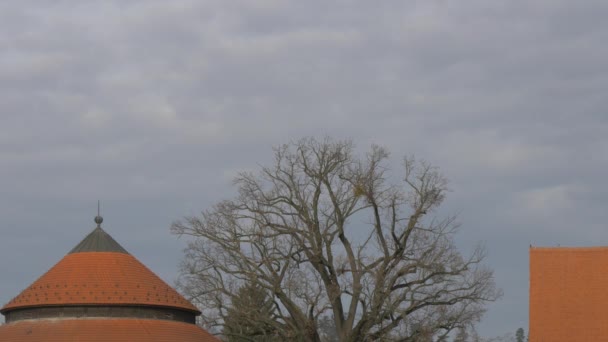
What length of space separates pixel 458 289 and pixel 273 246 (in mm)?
8267

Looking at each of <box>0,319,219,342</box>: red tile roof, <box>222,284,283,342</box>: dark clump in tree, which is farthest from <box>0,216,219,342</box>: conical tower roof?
<box>222,284,283,342</box>: dark clump in tree

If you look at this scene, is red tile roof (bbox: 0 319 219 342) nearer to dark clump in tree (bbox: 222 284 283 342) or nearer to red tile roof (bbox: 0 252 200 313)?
red tile roof (bbox: 0 252 200 313)

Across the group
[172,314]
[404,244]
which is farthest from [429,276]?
[172,314]

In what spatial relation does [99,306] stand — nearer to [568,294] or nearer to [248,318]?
[248,318]

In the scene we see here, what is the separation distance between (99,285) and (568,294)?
957 inches

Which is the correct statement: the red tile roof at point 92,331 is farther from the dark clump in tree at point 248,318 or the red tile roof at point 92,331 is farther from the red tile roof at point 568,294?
the red tile roof at point 568,294

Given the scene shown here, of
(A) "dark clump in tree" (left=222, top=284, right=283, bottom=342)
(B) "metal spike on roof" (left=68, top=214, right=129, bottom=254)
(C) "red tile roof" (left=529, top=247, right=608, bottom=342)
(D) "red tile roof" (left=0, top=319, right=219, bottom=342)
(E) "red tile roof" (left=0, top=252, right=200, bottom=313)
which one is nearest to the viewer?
(D) "red tile roof" (left=0, top=319, right=219, bottom=342)

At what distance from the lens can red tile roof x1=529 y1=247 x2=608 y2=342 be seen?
58.6 m

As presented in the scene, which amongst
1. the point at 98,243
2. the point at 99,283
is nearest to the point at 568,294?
the point at 98,243

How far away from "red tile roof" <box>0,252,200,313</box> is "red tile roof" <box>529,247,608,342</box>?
61.2ft

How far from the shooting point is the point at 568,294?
59.9 metres

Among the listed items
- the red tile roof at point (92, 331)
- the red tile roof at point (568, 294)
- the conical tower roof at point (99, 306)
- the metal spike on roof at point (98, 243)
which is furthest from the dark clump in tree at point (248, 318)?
the red tile roof at point (568, 294)

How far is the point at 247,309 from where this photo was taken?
2034 inches

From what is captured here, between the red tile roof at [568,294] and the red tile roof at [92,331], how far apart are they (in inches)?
776
